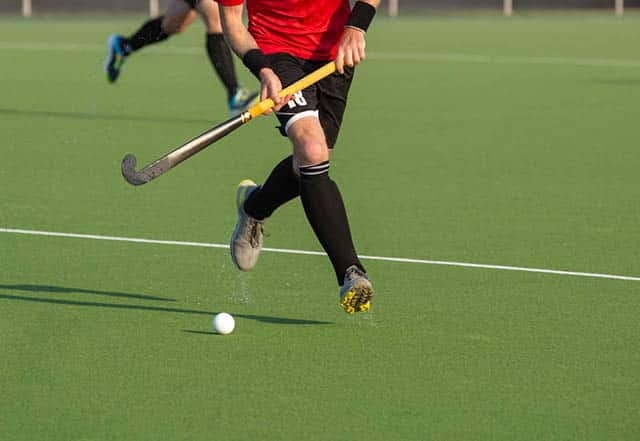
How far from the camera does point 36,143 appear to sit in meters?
10.6

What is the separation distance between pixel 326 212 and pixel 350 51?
58 centimetres

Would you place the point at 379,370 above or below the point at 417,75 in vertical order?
above

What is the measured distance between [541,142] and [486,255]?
4100mm

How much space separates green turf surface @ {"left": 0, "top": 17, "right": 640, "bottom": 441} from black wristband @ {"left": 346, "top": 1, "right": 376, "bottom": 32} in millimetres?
1063

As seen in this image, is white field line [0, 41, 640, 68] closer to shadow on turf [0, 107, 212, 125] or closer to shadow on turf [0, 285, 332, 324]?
shadow on turf [0, 107, 212, 125]

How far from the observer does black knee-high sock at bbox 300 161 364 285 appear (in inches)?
221

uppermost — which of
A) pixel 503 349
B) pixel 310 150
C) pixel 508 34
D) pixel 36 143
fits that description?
pixel 310 150

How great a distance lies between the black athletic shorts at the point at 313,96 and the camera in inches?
224

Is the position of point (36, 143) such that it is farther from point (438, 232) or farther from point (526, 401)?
point (526, 401)

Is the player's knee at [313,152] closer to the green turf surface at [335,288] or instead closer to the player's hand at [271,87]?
the player's hand at [271,87]

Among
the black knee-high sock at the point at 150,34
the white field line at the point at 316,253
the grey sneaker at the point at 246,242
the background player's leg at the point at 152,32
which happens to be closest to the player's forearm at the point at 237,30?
the grey sneaker at the point at 246,242

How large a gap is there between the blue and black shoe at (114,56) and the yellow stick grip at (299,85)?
22.6 feet

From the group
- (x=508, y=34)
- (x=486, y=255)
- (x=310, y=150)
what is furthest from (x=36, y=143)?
(x=508, y=34)

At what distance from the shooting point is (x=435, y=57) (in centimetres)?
1795
